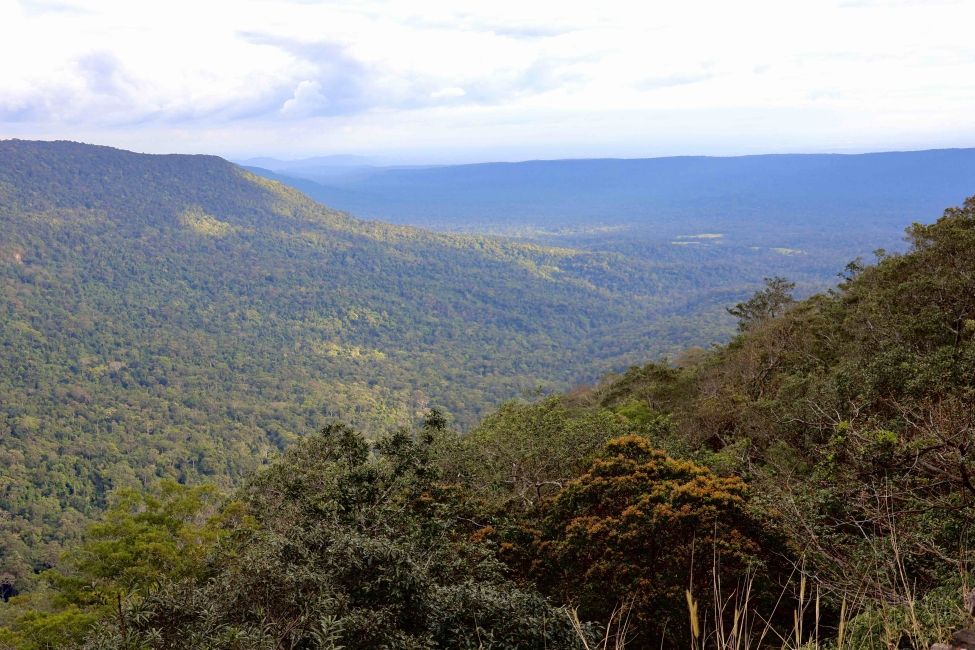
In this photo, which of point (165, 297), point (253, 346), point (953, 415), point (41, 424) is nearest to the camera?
point (953, 415)

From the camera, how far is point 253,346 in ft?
384

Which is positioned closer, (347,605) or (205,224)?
(347,605)

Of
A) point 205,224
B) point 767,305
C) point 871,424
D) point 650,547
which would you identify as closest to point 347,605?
point 650,547

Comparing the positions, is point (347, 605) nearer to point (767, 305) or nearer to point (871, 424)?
point (871, 424)

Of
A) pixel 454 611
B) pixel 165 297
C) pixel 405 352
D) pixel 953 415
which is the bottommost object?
pixel 405 352

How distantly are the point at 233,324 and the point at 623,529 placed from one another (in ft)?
434

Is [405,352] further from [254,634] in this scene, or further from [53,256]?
[254,634]

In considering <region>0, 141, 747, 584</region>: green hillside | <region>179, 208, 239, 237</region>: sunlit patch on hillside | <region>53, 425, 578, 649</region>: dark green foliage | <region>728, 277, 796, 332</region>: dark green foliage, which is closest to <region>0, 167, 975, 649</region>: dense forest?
<region>53, 425, 578, 649</region>: dark green foliage

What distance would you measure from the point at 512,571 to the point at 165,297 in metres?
145

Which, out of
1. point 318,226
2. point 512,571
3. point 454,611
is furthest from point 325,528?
point 318,226

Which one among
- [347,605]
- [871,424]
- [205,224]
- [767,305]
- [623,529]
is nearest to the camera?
[347,605]

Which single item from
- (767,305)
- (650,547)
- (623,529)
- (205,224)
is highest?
(205,224)

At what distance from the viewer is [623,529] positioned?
8.62m

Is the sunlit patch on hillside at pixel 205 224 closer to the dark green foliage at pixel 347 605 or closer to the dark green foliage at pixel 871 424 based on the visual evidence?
the dark green foliage at pixel 871 424
